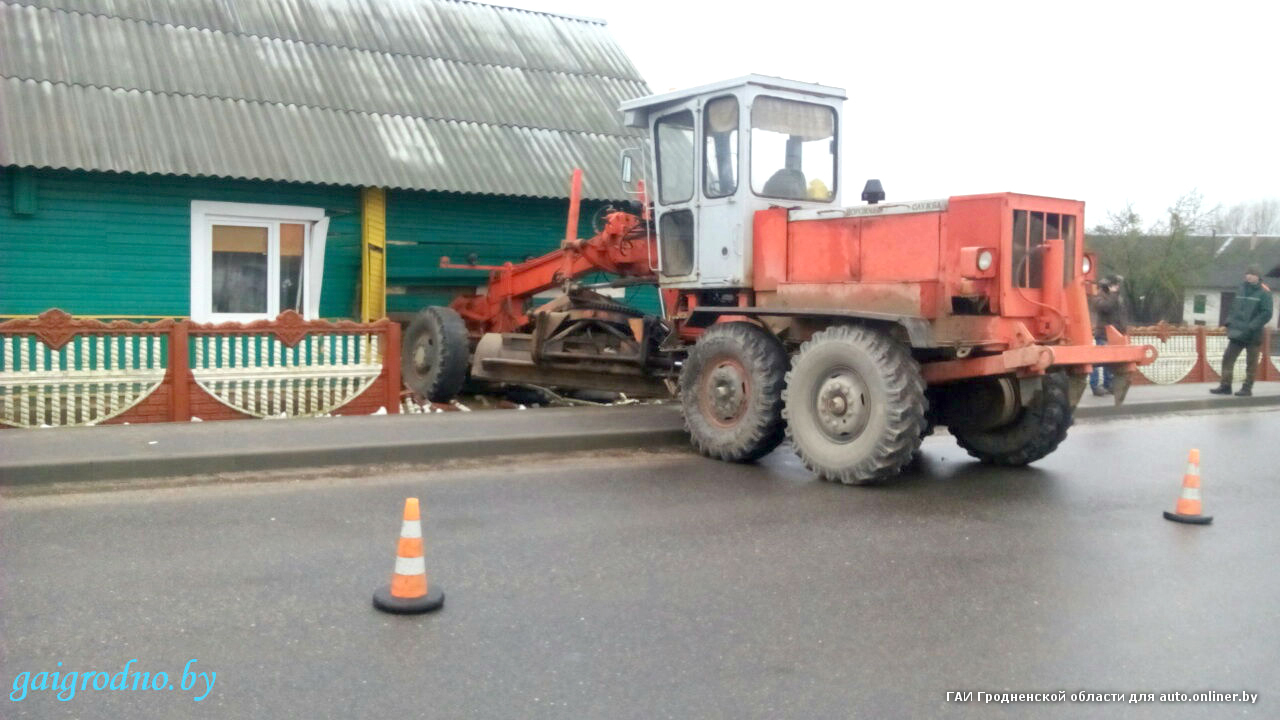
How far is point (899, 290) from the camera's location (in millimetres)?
8859

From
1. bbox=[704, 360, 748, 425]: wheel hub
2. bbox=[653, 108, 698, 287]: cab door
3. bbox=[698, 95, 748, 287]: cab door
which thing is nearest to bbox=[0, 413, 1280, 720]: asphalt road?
bbox=[704, 360, 748, 425]: wheel hub

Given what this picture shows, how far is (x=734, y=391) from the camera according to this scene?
9672 mm

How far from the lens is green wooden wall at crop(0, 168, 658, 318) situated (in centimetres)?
1346

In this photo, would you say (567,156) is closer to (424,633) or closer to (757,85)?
(757,85)

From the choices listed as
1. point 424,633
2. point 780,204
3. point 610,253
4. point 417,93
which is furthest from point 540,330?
point 424,633

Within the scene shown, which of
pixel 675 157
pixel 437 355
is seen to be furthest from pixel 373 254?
pixel 675 157

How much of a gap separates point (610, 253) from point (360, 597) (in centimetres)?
703

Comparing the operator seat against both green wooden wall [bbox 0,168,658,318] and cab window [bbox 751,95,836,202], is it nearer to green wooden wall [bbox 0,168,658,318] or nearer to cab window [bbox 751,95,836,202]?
cab window [bbox 751,95,836,202]

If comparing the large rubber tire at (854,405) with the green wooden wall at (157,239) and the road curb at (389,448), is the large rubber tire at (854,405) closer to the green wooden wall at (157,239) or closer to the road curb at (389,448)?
the road curb at (389,448)

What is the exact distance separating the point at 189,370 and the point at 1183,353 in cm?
1581

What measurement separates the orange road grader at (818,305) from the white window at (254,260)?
450 centimetres

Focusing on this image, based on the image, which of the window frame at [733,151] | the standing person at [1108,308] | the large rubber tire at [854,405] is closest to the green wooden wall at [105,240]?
the window frame at [733,151]

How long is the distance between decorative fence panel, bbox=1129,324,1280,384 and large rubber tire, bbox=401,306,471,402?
Answer: 11.2 m

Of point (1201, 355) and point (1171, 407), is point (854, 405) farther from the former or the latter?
point (1201, 355)
